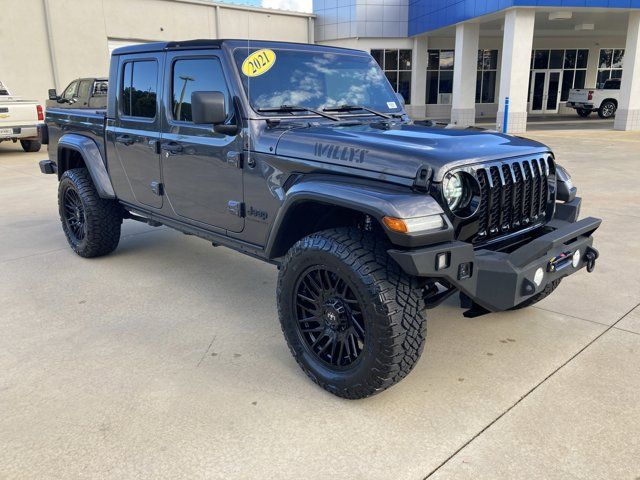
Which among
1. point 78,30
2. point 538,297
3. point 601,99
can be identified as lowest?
point 538,297

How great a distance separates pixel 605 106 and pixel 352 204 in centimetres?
2594

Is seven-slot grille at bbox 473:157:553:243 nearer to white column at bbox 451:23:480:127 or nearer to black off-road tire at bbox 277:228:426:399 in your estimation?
black off-road tire at bbox 277:228:426:399

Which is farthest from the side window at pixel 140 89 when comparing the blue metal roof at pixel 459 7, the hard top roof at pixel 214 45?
the blue metal roof at pixel 459 7

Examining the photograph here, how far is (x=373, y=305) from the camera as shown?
264cm

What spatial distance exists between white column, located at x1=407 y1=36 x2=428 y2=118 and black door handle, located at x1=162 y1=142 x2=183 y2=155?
23388mm

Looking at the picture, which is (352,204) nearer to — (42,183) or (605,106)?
(42,183)

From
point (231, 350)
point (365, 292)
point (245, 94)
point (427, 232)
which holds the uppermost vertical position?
point (245, 94)

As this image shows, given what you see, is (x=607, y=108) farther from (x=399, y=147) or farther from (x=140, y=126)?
(x=399, y=147)

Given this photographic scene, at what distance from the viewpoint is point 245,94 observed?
138 inches

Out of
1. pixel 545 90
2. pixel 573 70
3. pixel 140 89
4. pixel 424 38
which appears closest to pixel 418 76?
pixel 424 38

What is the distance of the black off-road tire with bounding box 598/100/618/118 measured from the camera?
2453 cm

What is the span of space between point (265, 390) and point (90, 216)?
291 centimetres

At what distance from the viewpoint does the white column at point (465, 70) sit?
67.4 feet

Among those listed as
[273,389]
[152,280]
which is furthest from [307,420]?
[152,280]
